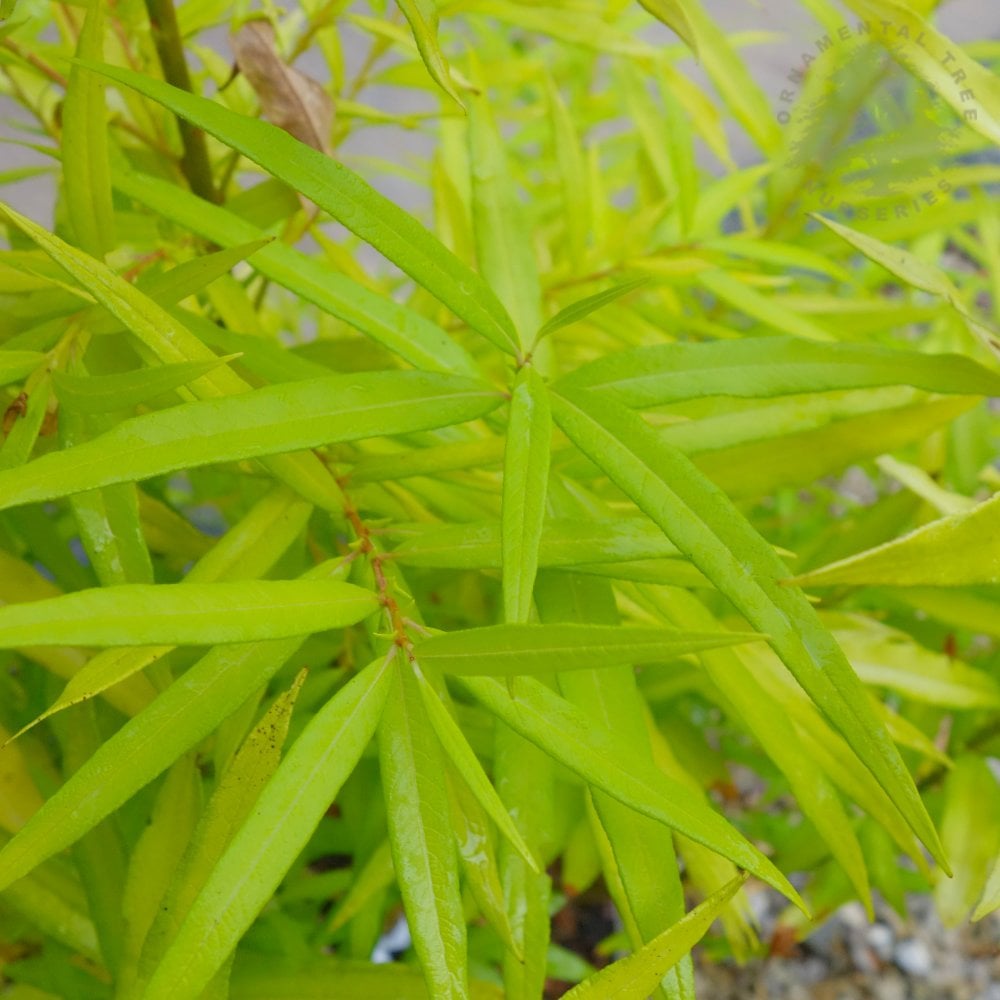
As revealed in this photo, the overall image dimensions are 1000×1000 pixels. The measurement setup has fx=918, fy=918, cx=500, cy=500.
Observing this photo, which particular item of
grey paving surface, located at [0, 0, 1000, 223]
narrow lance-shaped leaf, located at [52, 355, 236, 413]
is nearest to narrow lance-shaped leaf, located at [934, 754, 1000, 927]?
narrow lance-shaped leaf, located at [52, 355, 236, 413]

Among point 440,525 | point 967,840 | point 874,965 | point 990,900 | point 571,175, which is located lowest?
point 874,965

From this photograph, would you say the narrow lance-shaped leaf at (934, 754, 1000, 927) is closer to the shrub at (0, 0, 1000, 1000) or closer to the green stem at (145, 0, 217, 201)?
the shrub at (0, 0, 1000, 1000)

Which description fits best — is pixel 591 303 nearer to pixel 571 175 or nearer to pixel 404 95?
pixel 571 175

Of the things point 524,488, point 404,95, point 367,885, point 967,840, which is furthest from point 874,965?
point 404,95

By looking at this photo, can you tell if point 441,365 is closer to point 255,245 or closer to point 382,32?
point 255,245

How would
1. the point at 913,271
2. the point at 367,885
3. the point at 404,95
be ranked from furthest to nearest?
the point at 404,95 < the point at 367,885 < the point at 913,271
